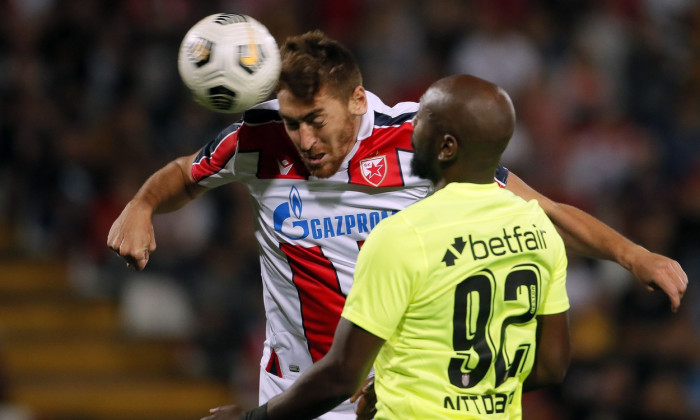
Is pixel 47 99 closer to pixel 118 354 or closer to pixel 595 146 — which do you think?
pixel 118 354

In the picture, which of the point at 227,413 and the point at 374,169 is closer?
the point at 227,413

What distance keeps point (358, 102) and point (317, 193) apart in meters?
0.41

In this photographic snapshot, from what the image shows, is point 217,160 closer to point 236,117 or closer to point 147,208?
point 147,208

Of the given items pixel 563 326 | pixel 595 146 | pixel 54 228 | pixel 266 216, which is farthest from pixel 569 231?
pixel 54 228

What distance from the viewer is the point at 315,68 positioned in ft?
13.1

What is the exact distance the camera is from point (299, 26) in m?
10.2

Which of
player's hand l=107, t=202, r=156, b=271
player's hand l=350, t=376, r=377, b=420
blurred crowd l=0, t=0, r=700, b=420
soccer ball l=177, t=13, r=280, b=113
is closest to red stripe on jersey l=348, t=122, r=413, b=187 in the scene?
soccer ball l=177, t=13, r=280, b=113

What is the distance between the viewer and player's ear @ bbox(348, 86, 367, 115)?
13.6ft

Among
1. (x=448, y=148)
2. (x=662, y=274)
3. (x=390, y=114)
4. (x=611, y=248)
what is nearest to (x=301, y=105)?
(x=390, y=114)

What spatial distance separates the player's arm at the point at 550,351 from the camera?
10.7 feet

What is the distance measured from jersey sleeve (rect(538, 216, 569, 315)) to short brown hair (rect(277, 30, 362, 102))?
3.88 ft

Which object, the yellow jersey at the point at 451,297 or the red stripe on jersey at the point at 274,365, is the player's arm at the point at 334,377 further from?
the red stripe on jersey at the point at 274,365

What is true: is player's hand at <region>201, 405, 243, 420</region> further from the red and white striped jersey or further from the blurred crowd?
the blurred crowd

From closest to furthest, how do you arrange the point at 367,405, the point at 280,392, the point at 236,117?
the point at 367,405, the point at 280,392, the point at 236,117
